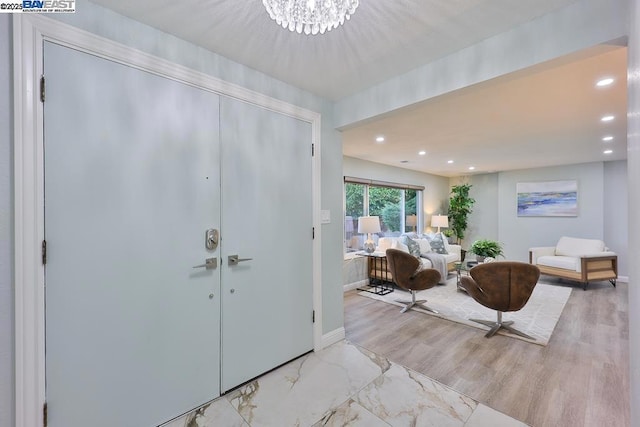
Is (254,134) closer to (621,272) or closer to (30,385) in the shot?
(30,385)

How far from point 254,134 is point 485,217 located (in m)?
7.16

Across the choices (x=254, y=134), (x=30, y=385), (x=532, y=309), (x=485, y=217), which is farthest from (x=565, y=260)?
(x=30, y=385)

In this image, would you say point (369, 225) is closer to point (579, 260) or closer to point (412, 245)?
point (412, 245)

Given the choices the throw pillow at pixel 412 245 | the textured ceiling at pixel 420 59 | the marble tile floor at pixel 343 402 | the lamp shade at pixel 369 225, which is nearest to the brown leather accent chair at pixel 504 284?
the marble tile floor at pixel 343 402

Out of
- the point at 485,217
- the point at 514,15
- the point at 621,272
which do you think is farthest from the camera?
the point at 485,217

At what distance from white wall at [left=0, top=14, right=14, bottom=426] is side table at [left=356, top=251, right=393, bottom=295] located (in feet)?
13.4

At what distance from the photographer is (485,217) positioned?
7.27m

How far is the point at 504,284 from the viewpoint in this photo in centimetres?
280

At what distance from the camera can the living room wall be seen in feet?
17.9

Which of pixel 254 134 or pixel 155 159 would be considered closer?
pixel 155 159

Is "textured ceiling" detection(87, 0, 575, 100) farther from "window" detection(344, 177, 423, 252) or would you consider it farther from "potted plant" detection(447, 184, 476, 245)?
"potted plant" detection(447, 184, 476, 245)

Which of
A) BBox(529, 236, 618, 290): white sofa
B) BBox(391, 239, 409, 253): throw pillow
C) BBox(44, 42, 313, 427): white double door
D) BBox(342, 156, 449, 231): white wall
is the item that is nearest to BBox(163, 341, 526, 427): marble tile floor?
BBox(44, 42, 313, 427): white double door

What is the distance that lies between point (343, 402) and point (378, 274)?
3270 millimetres

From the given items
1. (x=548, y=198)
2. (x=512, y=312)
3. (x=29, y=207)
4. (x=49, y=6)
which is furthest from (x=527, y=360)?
(x=548, y=198)
